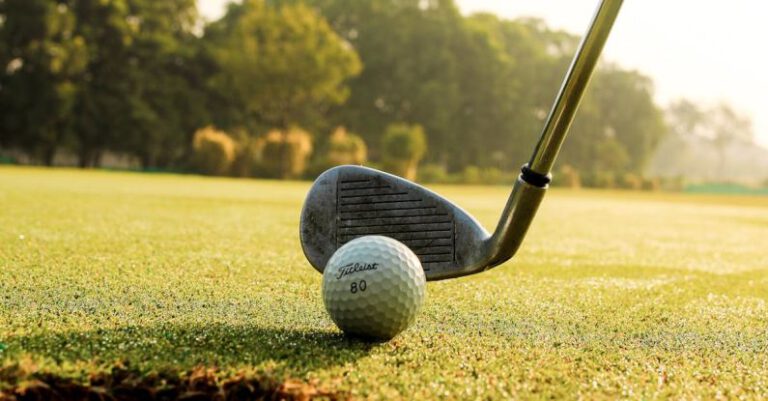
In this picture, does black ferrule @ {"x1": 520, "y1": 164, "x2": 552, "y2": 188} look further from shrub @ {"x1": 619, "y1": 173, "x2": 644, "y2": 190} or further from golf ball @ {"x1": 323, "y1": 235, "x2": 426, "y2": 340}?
shrub @ {"x1": 619, "y1": 173, "x2": 644, "y2": 190}

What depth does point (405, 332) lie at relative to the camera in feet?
8.48

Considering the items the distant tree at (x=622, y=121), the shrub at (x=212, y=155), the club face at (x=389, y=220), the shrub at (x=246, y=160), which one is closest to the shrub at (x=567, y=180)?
the shrub at (x=246, y=160)

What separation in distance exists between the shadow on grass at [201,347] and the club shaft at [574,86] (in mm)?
985

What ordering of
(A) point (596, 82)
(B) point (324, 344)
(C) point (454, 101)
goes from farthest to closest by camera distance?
(A) point (596, 82), (C) point (454, 101), (B) point (324, 344)

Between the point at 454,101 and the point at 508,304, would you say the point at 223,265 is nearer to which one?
the point at 508,304

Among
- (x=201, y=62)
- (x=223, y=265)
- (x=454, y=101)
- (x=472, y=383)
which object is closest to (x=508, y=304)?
(x=472, y=383)

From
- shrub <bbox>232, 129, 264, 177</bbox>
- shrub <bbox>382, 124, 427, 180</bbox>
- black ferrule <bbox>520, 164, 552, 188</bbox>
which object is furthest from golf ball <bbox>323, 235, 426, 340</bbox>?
shrub <bbox>382, 124, 427, 180</bbox>

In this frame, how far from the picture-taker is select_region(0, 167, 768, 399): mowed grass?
6.54 ft

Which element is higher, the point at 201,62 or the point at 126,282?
the point at 201,62

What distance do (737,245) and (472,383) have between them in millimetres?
6699

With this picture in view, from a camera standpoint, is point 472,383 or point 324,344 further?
point 324,344

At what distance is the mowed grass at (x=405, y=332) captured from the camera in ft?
6.54

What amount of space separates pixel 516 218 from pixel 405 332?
0.64m

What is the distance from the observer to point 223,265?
4.13 meters
